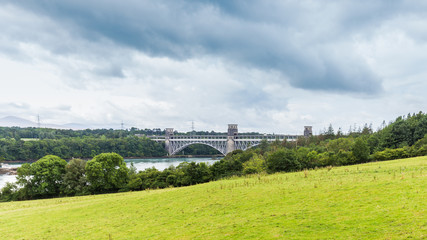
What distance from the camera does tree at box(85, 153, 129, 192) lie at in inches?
1446

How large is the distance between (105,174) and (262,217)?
3256 cm

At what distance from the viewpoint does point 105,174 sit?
37750 mm

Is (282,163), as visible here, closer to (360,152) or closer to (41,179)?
(360,152)

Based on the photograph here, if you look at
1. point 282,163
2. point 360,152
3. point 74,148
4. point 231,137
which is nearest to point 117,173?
point 282,163

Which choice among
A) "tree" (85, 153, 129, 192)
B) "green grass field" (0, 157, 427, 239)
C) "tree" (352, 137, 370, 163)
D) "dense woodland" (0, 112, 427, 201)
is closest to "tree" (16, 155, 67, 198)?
"dense woodland" (0, 112, 427, 201)

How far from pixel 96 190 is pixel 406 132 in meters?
63.0

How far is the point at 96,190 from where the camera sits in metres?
38.0

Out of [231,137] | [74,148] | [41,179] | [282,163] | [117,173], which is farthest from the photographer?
[74,148]

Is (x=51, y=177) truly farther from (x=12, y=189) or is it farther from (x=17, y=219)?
(x=17, y=219)

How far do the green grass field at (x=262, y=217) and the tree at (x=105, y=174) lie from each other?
18.8 meters

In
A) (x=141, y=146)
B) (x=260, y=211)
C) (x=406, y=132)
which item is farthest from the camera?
(x=141, y=146)

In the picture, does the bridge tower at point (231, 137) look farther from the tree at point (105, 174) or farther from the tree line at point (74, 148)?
the tree at point (105, 174)

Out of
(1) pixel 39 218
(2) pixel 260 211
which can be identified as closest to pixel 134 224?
(2) pixel 260 211

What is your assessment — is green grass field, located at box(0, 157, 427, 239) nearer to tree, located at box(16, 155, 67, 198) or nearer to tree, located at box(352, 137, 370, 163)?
tree, located at box(16, 155, 67, 198)
